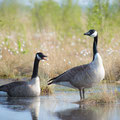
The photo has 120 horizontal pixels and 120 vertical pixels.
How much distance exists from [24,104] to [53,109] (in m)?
0.99

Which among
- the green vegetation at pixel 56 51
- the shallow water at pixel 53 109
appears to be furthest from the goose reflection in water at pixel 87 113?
the green vegetation at pixel 56 51

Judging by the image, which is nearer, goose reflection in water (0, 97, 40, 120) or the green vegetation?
goose reflection in water (0, 97, 40, 120)

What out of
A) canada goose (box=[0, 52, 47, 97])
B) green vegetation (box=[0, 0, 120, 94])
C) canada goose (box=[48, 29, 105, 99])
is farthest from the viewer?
green vegetation (box=[0, 0, 120, 94])

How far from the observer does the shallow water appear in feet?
23.1

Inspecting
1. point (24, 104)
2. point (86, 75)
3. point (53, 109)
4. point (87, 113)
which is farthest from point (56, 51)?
point (87, 113)

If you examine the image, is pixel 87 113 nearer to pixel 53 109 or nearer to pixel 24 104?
pixel 53 109

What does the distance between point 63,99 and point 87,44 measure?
7650mm

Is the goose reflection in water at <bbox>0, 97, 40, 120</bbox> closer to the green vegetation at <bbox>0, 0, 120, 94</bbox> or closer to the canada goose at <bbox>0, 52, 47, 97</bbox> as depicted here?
the canada goose at <bbox>0, 52, 47, 97</bbox>

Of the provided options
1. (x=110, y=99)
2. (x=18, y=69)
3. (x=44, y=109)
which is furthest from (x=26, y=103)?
(x=18, y=69)

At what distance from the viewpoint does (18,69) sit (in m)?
14.2

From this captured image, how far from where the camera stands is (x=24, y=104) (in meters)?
8.52

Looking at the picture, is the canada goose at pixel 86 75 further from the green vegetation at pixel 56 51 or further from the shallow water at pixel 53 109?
the green vegetation at pixel 56 51

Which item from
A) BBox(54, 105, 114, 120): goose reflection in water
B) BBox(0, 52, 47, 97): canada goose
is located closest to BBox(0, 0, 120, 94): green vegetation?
BBox(0, 52, 47, 97): canada goose

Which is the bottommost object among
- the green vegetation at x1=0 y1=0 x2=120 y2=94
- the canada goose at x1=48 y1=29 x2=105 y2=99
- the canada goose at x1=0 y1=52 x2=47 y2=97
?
the canada goose at x1=0 y1=52 x2=47 y2=97
